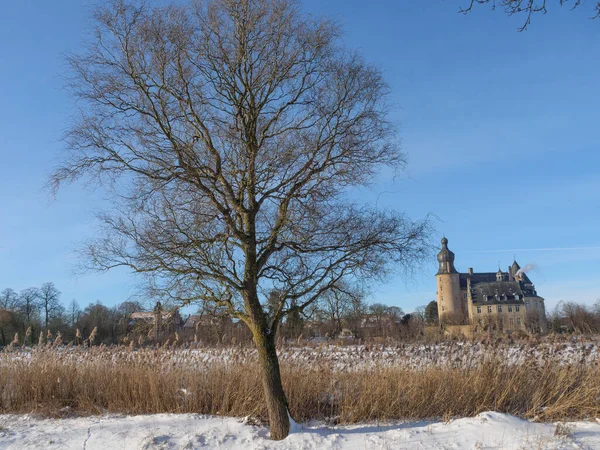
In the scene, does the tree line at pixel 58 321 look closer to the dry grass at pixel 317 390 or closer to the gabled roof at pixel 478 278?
the dry grass at pixel 317 390

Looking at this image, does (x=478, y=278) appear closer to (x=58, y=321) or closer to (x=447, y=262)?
(x=447, y=262)

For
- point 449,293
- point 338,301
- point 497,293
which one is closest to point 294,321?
point 338,301

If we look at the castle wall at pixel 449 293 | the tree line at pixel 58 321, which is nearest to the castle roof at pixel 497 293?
the castle wall at pixel 449 293

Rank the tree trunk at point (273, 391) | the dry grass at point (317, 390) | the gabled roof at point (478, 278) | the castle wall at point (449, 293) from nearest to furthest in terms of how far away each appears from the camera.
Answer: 1. the tree trunk at point (273, 391)
2. the dry grass at point (317, 390)
3. the castle wall at point (449, 293)
4. the gabled roof at point (478, 278)

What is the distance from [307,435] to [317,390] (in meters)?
1.58

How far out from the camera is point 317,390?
7.94m

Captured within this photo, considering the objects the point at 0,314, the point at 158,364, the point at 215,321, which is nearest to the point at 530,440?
the point at 215,321

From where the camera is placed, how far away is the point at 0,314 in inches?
1302

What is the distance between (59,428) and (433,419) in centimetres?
526

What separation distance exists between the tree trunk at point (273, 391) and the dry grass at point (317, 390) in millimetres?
1086

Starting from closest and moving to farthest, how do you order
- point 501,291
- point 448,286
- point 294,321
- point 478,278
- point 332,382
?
1. point 294,321
2. point 332,382
3. point 501,291
4. point 448,286
5. point 478,278

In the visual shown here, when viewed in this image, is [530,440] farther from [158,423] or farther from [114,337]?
[114,337]

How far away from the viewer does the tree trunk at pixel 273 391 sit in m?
6.40

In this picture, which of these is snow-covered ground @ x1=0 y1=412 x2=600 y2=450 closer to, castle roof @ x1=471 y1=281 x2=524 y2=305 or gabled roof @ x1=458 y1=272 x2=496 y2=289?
castle roof @ x1=471 y1=281 x2=524 y2=305
